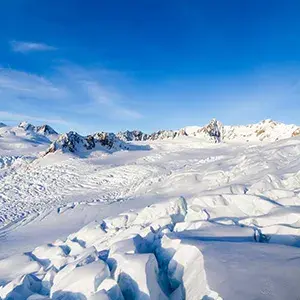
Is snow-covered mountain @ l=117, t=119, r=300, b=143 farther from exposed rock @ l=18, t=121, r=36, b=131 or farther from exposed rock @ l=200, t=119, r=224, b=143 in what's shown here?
exposed rock @ l=18, t=121, r=36, b=131

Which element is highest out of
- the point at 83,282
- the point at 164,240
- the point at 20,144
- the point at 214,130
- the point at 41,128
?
the point at 214,130

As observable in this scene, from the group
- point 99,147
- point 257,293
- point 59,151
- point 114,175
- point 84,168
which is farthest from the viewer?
point 99,147

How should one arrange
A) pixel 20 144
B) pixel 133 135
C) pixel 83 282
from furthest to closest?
1. pixel 133 135
2. pixel 20 144
3. pixel 83 282

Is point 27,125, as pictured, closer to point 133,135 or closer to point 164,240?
point 133,135

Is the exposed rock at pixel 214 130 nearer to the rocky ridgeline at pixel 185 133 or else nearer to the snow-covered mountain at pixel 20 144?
the rocky ridgeline at pixel 185 133

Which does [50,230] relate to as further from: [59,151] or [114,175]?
[59,151]

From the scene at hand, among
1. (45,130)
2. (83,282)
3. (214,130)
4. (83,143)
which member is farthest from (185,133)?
(83,282)

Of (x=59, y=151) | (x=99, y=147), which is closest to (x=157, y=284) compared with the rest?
(x=59, y=151)

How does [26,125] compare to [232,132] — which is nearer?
[26,125]

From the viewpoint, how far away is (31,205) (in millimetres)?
14734

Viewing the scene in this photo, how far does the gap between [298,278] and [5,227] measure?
11320 mm

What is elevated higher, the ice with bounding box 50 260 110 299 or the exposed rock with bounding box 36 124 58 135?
the exposed rock with bounding box 36 124 58 135

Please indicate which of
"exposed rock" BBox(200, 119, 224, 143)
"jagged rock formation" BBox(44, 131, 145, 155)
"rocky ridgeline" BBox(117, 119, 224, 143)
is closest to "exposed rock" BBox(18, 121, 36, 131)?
"rocky ridgeline" BBox(117, 119, 224, 143)

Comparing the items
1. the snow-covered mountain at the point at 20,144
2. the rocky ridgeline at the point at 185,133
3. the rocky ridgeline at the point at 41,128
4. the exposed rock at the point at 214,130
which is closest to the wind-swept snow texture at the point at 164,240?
the snow-covered mountain at the point at 20,144
